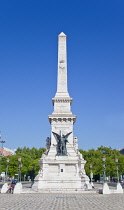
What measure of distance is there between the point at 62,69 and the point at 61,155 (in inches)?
600

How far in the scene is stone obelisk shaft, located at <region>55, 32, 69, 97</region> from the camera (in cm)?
4012

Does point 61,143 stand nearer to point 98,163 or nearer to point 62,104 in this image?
point 62,104

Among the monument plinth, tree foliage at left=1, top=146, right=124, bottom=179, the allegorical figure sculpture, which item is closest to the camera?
the monument plinth

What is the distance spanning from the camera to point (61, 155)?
113 ft

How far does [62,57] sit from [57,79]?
4.30m

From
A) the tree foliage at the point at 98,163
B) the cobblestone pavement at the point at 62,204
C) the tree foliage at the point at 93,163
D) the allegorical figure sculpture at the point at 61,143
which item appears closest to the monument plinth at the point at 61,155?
the allegorical figure sculpture at the point at 61,143

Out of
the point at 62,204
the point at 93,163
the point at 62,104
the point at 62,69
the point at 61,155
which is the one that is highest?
the point at 62,69

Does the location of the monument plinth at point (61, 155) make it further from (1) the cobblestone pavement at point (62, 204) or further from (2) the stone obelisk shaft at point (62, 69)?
(1) the cobblestone pavement at point (62, 204)

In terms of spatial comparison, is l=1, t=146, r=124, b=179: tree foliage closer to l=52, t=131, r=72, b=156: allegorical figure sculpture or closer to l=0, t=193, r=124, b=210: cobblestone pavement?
l=52, t=131, r=72, b=156: allegorical figure sculpture

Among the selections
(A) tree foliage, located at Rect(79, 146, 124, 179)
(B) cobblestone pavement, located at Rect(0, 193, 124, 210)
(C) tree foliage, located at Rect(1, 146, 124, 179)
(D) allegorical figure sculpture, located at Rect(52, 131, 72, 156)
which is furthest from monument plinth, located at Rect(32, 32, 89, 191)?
(C) tree foliage, located at Rect(1, 146, 124, 179)

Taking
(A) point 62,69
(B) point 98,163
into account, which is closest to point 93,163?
(B) point 98,163

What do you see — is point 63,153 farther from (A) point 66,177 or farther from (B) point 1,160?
(B) point 1,160

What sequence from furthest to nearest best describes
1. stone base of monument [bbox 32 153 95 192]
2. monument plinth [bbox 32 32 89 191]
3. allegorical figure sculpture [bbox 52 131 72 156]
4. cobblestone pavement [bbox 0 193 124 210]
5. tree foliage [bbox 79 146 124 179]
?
tree foliage [bbox 79 146 124 179] < allegorical figure sculpture [bbox 52 131 72 156] < monument plinth [bbox 32 32 89 191] < stone base of monument [bbox 32 153 95 192] < cobblestone pavement [bbox 0 193 124 210]

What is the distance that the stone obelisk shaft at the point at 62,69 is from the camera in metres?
40.1
